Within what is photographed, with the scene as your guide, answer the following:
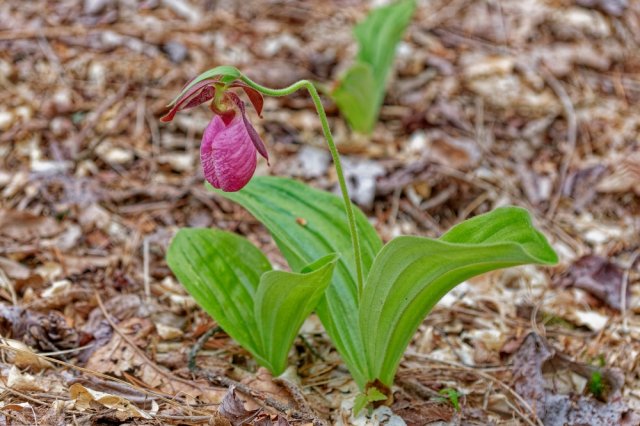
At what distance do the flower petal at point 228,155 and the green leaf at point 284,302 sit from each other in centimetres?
27

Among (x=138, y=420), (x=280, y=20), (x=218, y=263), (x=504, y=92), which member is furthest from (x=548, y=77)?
(x=138, y=420)

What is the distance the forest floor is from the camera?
204 centimetres

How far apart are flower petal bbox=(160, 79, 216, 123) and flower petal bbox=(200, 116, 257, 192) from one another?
72 mm

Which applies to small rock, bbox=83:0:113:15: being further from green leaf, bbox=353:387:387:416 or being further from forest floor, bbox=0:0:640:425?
green leaf, bbox=353:387:387:416

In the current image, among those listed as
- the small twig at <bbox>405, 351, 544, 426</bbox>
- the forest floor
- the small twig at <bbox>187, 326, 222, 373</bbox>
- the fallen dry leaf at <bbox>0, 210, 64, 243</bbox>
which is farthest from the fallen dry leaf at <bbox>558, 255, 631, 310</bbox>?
the fallen dry leaf at <bbox>0, 210, 64, 243</bbox>

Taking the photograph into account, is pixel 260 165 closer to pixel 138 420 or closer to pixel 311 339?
pixel 311 339

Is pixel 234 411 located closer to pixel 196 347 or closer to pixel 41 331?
pixel 196 347

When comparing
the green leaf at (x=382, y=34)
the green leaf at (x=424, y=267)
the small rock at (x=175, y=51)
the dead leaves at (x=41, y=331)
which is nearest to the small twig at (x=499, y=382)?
the green leaf at (x=424, y=267)

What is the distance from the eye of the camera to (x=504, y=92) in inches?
153

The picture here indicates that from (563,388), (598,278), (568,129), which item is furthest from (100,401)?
(568,129)

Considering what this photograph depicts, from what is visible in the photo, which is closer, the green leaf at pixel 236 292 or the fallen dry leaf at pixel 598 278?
the green leaf at pixel 236 292

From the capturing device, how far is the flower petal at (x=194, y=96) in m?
1.54

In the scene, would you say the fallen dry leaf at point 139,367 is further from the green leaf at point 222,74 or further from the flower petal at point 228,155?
the green leaf at point 222,74

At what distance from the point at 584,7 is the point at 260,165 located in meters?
2.31
